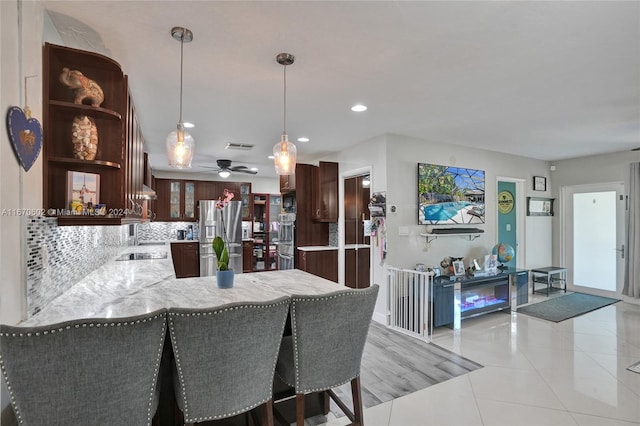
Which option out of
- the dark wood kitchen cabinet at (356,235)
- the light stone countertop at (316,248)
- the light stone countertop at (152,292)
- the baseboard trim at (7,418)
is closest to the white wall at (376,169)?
the dark wood kitchen cabinet at (356,235)

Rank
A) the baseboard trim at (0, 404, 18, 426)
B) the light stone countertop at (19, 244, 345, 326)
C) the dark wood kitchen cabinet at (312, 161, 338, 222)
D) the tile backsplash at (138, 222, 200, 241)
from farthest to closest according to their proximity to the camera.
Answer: the tile backsplash at (138, 222, 200, 241) < the dark wood kitchen cabinet at (312, 161, 338, 222) < the light stone countertop at (19, 244, 345, 326) < the baseboard trim at (0, 404, 18, 426)

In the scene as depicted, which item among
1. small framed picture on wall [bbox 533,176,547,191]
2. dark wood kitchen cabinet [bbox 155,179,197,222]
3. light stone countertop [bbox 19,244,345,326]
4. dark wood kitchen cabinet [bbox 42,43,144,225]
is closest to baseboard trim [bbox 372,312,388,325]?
light stone countertop [bbox 19,244,345,326]

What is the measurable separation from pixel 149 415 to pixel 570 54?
329 cm

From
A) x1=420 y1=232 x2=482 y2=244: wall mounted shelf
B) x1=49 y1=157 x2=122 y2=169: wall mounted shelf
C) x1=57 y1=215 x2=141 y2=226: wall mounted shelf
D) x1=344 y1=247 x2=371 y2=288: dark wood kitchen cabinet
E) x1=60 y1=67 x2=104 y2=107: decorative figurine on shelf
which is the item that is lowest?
x1=344 y1=247 x2=371 y2=288: dark wood kitchen cabinet

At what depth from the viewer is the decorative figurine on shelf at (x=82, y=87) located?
181 cm

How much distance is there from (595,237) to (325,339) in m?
6.48

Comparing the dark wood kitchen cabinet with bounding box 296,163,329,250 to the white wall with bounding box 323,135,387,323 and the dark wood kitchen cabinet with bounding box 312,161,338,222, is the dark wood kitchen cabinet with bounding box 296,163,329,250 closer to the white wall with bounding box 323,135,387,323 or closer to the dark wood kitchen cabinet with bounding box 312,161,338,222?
the dark wood kitchen cabinet with bounding box 312,161,338,222

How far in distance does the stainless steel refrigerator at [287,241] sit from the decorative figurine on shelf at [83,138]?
382 cm

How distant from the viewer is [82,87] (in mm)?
1845

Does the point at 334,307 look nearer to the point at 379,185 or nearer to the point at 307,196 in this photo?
the point at 379,185

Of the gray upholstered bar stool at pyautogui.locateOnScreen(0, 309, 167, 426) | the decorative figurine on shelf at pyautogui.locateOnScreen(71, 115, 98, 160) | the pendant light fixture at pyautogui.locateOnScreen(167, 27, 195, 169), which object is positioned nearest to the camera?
the gray upholstered bar stool at pyautogui.locateOnScreen(0, 309, 167, 426)

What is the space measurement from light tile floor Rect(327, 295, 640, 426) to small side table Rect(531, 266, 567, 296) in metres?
1.58

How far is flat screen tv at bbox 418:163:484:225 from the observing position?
4543 millimetres

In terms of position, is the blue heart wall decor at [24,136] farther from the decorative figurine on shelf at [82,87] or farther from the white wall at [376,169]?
the white wall at [376,169]
